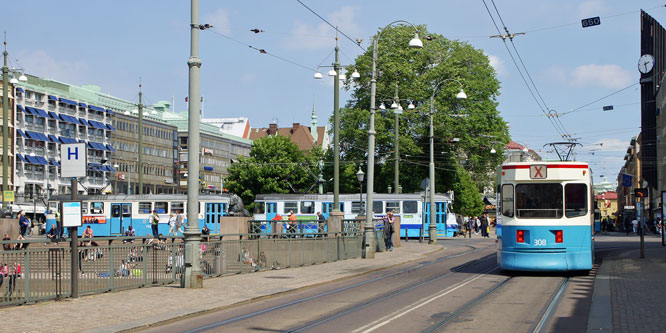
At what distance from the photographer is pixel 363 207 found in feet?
172

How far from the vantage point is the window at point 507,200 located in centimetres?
2130

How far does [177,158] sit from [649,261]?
10917cm

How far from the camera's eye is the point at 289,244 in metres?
24.5

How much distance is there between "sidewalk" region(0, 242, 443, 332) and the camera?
11.8m

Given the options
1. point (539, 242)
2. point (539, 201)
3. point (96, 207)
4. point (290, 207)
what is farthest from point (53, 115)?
point (539, 242)

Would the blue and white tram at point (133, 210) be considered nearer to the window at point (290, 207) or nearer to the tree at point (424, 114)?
the window at point (290, 207)

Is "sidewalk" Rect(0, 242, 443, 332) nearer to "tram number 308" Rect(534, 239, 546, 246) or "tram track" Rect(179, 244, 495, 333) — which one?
"tram track" Rect(179, 244, 495, 333)

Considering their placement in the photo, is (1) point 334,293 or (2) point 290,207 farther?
(2) point 290,207

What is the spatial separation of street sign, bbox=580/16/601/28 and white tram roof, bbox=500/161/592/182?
6.00 m

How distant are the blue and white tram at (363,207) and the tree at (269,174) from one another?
3015 cm

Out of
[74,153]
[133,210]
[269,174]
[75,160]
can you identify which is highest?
[269,174]

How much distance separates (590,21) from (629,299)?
12.7 m

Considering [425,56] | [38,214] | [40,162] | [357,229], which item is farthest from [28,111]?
[357,229]

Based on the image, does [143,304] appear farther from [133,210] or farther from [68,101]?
[68,101]
